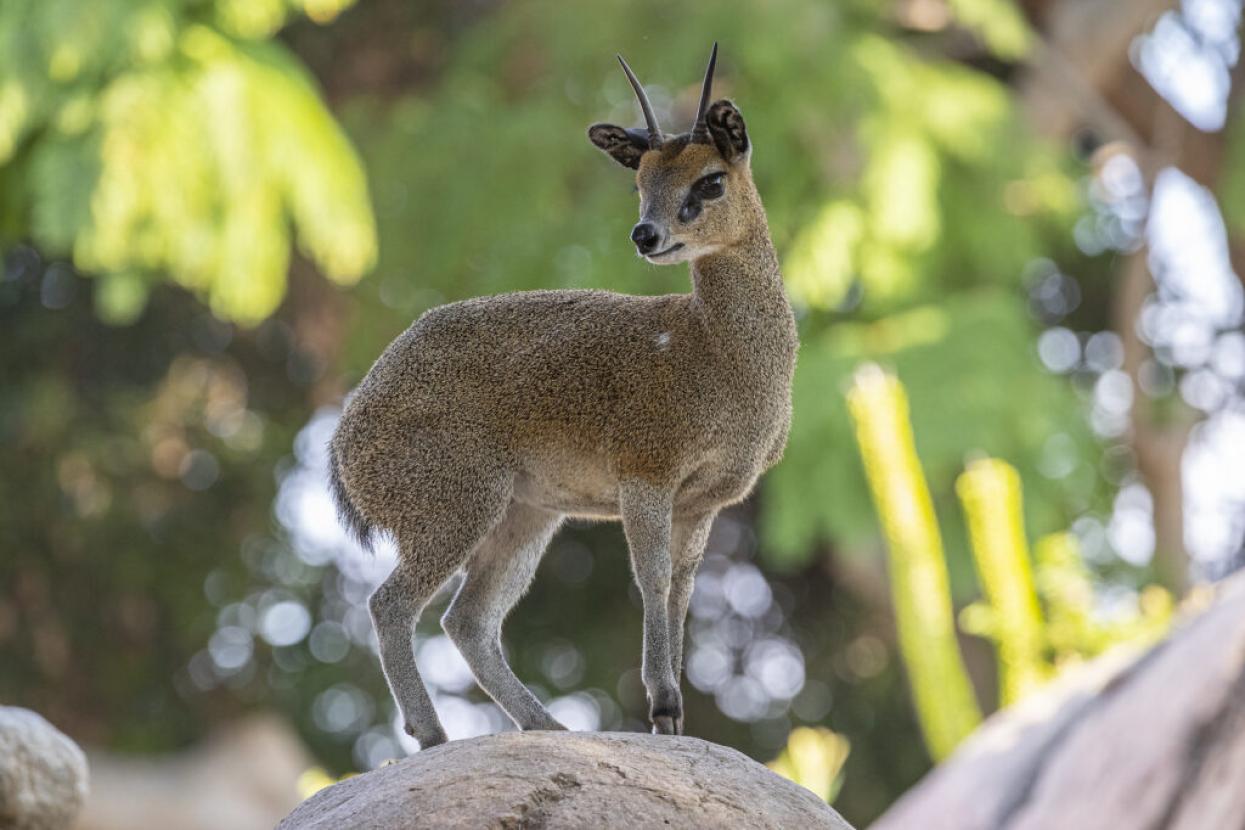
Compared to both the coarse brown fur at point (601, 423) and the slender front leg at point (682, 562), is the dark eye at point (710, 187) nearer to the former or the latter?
the coarse brown fur at point (601, 423)

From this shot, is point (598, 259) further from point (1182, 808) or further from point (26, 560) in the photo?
Answer: point (26, 560)

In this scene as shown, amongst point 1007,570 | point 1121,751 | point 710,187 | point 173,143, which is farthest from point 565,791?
point 173,143

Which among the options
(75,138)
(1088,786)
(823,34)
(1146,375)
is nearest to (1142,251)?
(1146,375)

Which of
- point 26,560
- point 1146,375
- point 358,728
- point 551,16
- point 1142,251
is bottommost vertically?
point 358,728

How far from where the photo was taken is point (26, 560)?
1839 centimetres

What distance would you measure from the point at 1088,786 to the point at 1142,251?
9.89m

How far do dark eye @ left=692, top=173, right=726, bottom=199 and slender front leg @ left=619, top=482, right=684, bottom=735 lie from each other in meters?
0.88

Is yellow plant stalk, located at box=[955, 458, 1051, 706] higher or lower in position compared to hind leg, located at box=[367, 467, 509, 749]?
lower

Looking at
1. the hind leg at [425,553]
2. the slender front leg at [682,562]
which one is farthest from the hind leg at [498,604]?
the slender front leg at [682,562]

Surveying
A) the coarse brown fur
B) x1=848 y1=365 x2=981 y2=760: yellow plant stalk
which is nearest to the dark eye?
the coarse brown fur

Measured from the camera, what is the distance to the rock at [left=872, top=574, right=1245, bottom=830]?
848 cm

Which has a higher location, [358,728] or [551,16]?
[551,16]

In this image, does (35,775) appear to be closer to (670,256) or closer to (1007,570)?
(670,256)

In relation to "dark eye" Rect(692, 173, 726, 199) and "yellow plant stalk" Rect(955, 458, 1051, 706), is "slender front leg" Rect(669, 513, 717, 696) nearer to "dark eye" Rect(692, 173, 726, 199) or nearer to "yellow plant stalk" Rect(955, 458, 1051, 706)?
"dark eye" Rect(692, 173, 726, 199)
